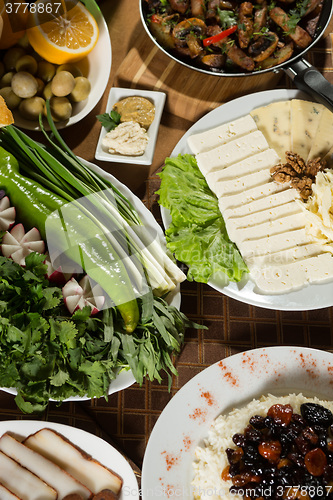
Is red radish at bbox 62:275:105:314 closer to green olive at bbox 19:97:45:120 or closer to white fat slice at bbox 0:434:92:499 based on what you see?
white fat slice at bbox 0:434:92:499

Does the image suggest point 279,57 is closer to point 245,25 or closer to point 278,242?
point 245,25

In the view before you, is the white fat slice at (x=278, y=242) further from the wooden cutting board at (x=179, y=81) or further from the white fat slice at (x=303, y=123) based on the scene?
the wooden cutting board at (x=179, y=81)

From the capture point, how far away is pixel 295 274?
6.02 ft

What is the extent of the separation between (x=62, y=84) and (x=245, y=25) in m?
0.70

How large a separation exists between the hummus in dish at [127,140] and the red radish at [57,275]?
19.1 inches

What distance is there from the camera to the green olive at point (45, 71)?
2.01m

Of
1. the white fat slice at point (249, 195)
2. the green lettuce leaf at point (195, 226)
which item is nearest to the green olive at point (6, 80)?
the green lettuce leaf at point (195, 226)

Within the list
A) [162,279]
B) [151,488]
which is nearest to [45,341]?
[162,279]

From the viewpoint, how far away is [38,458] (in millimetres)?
1860

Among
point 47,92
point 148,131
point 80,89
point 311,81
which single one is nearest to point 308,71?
point 311,81

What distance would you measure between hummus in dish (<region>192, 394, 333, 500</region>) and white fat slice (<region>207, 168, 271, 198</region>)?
74cm

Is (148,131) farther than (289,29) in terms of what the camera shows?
Yes

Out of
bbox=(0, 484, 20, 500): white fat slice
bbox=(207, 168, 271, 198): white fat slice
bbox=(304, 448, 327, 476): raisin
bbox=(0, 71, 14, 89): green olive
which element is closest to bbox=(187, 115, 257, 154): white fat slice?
bbox=(207, 168, 271, 198): white fat slice

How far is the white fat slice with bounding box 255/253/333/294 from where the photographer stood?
1823 mm
